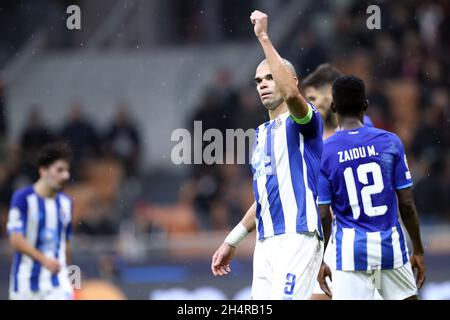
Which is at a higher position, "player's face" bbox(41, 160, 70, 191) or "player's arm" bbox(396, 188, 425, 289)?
"player's face" bbox(41, 160, 70, 191)

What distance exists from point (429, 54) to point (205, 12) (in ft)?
13.2

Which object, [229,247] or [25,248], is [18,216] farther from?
[229,247]

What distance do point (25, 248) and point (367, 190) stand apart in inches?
138

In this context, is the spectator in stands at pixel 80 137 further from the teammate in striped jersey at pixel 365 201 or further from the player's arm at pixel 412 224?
the player's arm at pixel 412 224

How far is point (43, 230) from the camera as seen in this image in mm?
8945

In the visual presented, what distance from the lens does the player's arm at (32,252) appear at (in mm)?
8539

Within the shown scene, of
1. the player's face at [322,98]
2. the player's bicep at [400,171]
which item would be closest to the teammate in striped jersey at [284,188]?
the player's bicep at [400,171]

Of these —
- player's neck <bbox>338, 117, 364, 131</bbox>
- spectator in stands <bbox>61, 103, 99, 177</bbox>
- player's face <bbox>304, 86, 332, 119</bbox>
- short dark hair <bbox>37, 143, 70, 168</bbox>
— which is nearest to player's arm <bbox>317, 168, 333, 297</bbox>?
player's neck <bbox>338, 117, 364, 131</bbox>

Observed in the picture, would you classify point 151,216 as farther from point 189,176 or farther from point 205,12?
point 205,12

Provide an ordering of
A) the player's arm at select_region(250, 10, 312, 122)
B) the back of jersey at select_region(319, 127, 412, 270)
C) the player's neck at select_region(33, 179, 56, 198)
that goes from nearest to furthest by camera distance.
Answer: the player's arm at select_region(250, 10, 312, 122), the back of jersey at select_region(319, 127, 412, 270), the player's neck at select_region(33, 179, 56, 198)

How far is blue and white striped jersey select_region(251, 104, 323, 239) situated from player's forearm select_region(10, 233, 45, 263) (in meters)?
2.71

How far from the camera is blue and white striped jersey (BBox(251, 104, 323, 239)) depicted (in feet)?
20.9

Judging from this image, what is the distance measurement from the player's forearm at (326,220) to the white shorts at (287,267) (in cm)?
11

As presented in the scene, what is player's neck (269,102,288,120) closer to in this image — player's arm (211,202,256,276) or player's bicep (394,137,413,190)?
player's arm (211,202,256,276)
